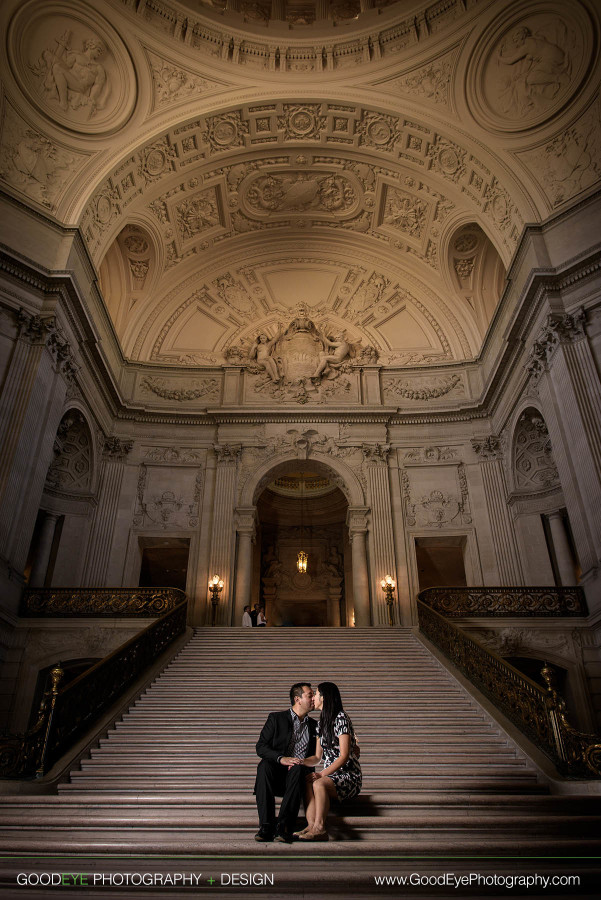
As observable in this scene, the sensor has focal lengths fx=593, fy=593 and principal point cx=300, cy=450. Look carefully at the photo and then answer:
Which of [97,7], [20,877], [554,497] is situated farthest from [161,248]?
[20,877]

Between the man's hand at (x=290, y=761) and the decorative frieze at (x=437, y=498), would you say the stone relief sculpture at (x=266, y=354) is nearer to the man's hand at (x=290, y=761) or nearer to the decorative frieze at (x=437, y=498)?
the decorative frieze at (x=437, y=498)

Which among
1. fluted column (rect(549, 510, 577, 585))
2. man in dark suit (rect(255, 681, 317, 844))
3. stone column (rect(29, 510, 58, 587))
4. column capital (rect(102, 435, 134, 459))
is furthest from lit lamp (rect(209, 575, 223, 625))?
man in dark suit (rect(255, 681, 317, 844))

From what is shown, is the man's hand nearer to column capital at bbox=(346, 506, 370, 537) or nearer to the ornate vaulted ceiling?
column capital at bbox=(346, 506, 370, 537)

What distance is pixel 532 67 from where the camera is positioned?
13.4m

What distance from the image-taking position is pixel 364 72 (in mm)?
15047

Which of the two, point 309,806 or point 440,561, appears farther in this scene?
point 440,561

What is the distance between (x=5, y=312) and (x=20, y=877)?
10406 millimetres

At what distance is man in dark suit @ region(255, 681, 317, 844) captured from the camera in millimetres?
3916

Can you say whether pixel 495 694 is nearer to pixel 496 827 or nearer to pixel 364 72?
pixel 496 827

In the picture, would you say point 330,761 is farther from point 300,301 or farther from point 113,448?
point 300,301

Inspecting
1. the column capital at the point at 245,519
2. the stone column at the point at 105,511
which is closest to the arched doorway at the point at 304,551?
the column capital at the point at 245,519

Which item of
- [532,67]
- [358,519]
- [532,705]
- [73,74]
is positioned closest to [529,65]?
[532,67]

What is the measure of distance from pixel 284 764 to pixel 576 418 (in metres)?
8.83

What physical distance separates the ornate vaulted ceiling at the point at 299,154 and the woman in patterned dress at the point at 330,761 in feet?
39.9
